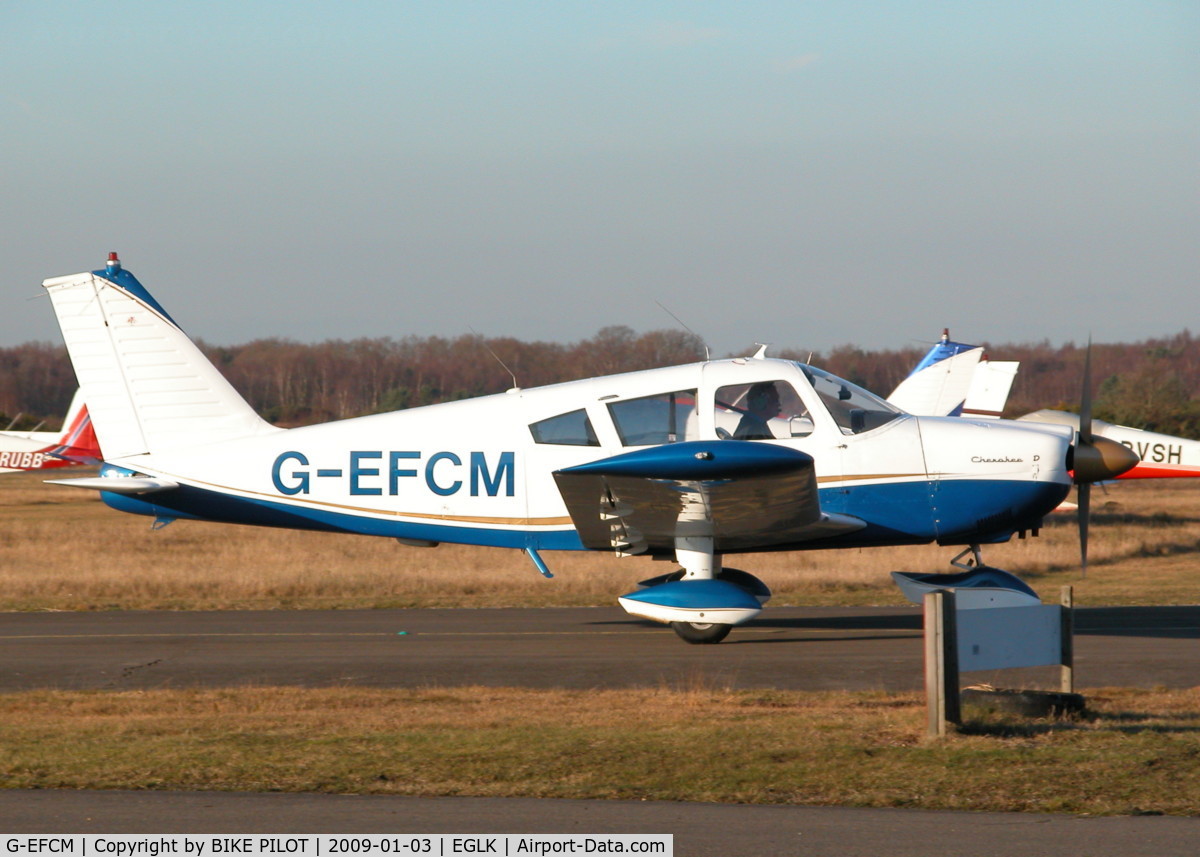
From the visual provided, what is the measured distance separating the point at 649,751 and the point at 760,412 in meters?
5.41

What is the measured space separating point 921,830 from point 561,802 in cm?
159

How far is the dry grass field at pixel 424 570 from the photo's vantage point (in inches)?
630

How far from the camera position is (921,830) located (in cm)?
514

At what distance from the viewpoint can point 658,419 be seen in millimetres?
11461

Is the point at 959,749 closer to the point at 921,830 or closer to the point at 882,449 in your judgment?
the point at 921,830

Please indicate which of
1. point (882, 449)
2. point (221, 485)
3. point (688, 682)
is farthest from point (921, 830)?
point (221, 485)

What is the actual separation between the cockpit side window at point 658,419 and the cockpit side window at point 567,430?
0.32 metres

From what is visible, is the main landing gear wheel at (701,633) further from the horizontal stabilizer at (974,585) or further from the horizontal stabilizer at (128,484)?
the horizontal stabilizer at (128,484)

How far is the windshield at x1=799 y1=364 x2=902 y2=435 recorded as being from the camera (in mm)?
11652

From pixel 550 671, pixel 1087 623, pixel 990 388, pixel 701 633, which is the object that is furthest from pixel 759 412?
pixel 990 388

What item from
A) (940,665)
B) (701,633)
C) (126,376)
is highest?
(126,376)
